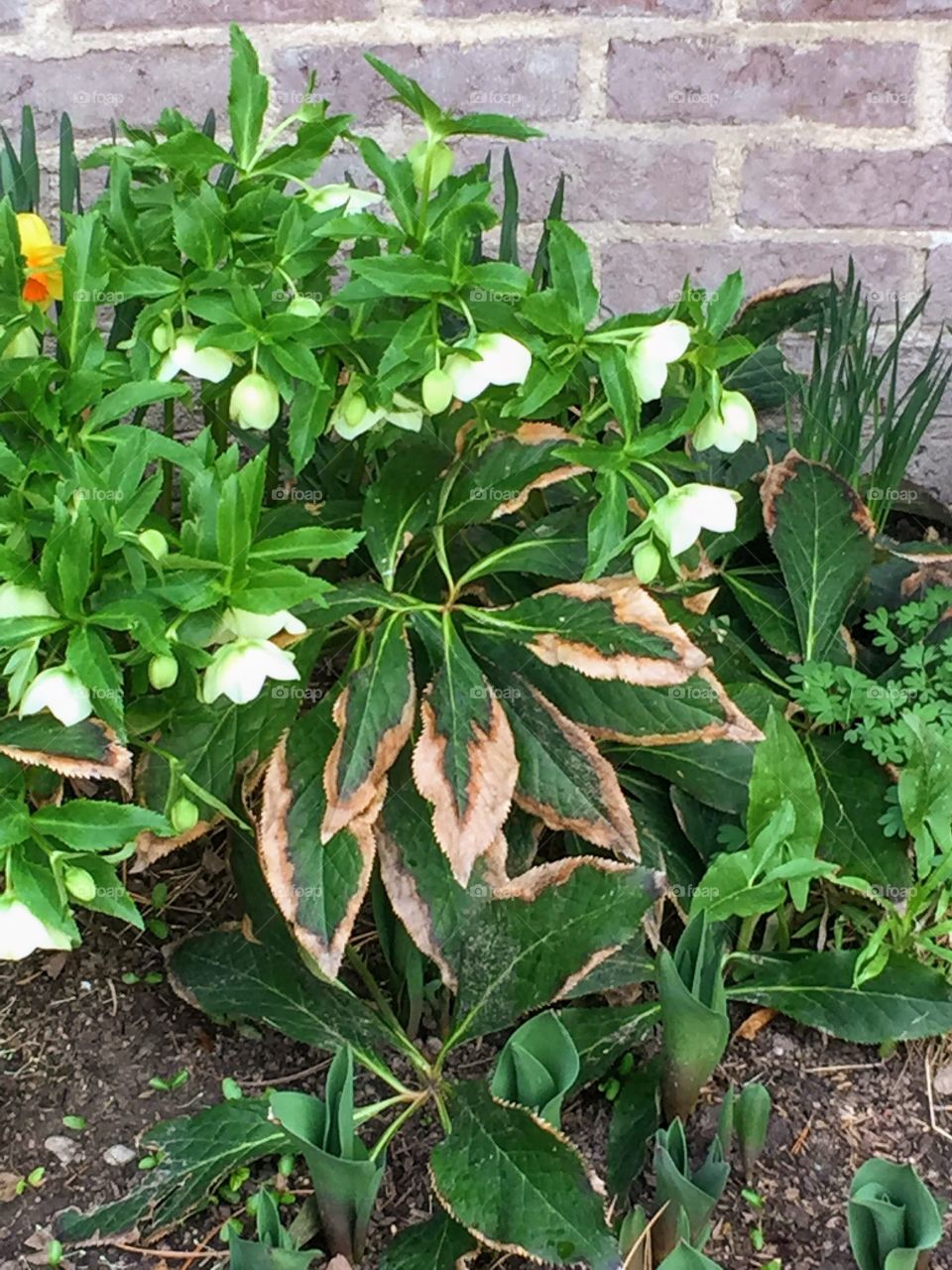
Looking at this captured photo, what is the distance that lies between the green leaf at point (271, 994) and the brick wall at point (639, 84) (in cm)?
98

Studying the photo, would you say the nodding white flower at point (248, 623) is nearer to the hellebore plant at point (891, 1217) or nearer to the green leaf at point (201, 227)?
the green leaf at point (201, 227)

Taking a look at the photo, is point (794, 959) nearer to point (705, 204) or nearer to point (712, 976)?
point (712, 976)

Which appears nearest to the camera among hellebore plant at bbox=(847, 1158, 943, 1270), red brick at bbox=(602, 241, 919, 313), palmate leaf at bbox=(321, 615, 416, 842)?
hellebore plant at bbox=(847, 1158, 943, 1270)

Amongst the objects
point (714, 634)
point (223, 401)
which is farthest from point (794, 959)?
point (223, 401)

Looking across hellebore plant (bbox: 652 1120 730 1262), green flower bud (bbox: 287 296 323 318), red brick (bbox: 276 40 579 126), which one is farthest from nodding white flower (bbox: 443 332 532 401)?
red brick (bbox: 276 40 579 126)

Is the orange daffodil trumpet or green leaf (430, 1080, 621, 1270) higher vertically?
the orange daffodil trumpet

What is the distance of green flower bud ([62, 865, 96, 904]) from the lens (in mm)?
859

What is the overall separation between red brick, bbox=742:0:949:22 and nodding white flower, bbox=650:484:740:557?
2.67 feet

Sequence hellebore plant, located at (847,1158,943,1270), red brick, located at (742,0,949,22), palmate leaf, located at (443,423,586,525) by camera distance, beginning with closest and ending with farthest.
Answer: hellebore plant, located at (847,1158,943,1270) → palmate leaf, located at (443,423,586,525) → red brick, located at (742,0,949,22)

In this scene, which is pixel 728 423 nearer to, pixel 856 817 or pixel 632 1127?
pixel 856 817

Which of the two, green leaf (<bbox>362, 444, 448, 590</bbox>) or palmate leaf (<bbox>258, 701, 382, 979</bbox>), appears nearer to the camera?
palmate leaf (<bbox>258, 701, 382, 979</bbox>)

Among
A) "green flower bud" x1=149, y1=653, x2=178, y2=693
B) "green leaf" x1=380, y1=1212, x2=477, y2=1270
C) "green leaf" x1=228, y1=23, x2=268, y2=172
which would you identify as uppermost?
"green leaf" x1=228, y1=23, x2=268, y2=172

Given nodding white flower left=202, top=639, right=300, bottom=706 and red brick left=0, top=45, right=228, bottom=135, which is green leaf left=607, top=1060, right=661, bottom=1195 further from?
red brick left=0, top=45, right=228, bottom=135

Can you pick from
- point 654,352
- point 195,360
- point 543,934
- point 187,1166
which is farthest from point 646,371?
point 187,1166
